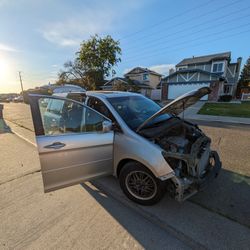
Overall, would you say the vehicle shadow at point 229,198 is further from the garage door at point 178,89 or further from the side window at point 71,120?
the garage door at point 178,89

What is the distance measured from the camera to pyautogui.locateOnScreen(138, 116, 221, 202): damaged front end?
2.26 m

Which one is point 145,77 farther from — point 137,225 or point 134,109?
point 137,225

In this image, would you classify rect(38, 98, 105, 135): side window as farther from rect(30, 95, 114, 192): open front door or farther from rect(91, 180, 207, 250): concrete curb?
rect(91, 180, 207, 250): concrete curb

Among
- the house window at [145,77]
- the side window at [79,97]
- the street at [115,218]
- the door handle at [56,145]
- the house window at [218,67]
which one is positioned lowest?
the street at [115,218]

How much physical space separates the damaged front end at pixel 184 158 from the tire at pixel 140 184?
210 mm

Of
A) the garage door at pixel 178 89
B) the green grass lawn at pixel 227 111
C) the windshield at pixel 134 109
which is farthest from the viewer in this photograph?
the garage door at pixel 178 89

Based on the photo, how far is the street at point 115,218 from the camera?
1.99 meters

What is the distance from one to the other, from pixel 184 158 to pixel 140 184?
80 cm

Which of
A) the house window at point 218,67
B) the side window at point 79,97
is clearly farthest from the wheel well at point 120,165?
the house window at point 218,67

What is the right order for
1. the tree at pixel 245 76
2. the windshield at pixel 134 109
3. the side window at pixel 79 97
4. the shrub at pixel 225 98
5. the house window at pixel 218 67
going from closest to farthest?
the windshield at pixel 134 109, the side window at pixel 79 97, the shrub at pixel 225 98, the house window at pixel 218 67, the tree at pixel 245 76

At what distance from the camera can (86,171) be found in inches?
103

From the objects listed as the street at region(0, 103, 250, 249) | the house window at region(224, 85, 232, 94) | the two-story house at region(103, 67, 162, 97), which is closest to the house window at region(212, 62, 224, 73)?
the house window at region(224, 85, 232, 94)

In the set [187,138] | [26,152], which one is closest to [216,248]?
[187,138]

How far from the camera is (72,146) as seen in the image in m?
2.46
